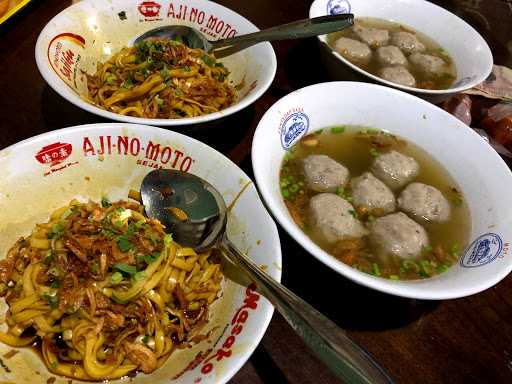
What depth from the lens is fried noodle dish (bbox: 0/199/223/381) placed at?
146 centimetres

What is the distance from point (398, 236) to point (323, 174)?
0.46 m

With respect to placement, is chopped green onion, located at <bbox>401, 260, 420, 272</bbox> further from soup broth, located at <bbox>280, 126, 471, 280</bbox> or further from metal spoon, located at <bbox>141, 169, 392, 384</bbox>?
metal spoon, located at <bbox>141, 169, 392, 384</bbox>

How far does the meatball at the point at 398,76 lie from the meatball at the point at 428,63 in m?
0.26

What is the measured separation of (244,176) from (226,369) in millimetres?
771

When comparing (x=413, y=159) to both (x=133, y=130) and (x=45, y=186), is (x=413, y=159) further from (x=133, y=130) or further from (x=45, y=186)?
(x=45, y=186)

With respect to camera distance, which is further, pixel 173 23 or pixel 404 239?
pixel 173 23

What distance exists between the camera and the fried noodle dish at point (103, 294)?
1.46m

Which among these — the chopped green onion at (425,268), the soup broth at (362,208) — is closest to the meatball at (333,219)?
the soup broth at (362,208)

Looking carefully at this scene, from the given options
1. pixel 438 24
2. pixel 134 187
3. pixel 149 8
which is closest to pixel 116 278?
pixel 134 187

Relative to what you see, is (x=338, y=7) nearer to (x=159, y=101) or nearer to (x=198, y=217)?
(x=159, y=101)

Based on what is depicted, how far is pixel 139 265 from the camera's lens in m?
1.59

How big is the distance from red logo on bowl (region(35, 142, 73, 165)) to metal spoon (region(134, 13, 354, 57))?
1251 mm

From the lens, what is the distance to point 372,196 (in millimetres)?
2094

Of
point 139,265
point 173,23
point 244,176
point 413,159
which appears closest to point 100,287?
point 139,265
